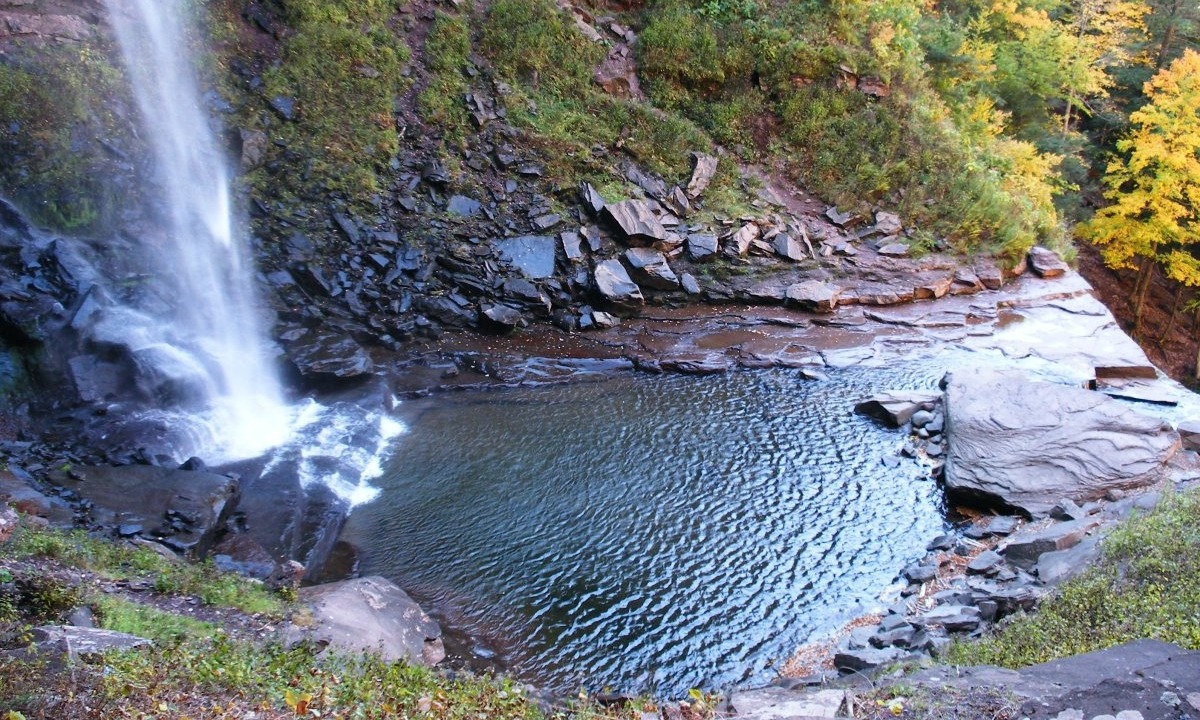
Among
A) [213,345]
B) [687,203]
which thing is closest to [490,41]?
[687,203]

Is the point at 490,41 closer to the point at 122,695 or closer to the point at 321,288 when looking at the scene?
the point at 321,288

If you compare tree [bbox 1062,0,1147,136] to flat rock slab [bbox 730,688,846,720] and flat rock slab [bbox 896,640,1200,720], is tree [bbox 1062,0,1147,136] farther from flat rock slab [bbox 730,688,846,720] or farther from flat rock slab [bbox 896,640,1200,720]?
flat rock slab [bbox 730,688,846,720]

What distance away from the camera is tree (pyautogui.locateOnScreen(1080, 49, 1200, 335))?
71.4 ft

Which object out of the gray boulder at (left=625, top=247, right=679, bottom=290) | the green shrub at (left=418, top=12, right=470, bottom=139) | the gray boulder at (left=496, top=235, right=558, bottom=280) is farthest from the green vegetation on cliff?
the green shrub at (left=418, top=12, right=470, bottom=139)

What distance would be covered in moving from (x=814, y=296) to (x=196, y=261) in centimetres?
1388

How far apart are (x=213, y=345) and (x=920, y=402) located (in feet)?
44.7

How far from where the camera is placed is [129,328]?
13.0 m

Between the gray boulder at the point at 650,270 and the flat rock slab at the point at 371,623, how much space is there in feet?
34.1

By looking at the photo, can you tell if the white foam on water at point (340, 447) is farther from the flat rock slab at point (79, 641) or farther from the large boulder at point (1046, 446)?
the large boulder at point (1046, 446)

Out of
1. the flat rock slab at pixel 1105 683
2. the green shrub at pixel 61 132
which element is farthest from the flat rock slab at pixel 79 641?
the green shrub at pixel 61 132

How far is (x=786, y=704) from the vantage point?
658cm

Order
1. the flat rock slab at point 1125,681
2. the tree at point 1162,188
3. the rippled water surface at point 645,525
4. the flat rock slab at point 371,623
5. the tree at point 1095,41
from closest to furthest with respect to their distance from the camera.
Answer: the flat rock slab at point 1125,681 → the flat rock slab at point 371,623 → the rippled water surface at point 645,525 → the tree at point 1162,188 → the tree at point 1095,41

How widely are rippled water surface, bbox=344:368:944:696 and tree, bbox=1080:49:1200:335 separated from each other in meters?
15.0

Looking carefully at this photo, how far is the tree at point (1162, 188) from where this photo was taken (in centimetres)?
2175
